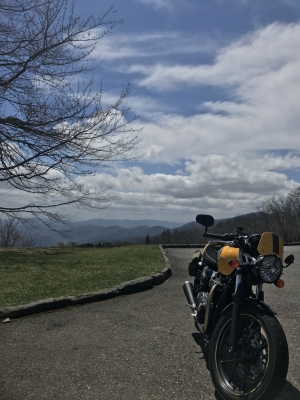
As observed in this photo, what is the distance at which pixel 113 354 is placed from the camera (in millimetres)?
4031

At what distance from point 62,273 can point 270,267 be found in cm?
623

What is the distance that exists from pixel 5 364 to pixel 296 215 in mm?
70259

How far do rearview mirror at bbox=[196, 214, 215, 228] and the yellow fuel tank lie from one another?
61 centimetres

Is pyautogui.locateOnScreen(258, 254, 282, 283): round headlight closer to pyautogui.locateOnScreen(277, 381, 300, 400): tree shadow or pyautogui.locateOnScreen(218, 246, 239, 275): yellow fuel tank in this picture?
pyautogui.locateOnScreen(218, 246, 239, 275): yellow fuel tank

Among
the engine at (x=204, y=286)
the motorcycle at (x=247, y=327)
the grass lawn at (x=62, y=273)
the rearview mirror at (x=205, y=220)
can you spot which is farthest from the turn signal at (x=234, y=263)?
the grass lawn at (x=62, y=273)

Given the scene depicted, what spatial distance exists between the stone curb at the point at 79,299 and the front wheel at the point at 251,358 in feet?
10.4

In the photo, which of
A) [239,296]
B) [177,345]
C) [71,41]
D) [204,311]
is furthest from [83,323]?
[71,41]

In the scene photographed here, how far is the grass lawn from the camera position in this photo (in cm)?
653

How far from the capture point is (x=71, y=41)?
1158cm

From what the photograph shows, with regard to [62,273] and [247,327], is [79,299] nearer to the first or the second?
[62,273]

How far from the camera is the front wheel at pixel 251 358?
108 inches

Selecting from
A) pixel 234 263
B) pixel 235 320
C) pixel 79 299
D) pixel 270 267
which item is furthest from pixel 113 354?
pixel 79 299

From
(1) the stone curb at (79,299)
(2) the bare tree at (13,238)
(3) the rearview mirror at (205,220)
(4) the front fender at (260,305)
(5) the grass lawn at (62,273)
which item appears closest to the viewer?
(4) the front fender at (260,305)

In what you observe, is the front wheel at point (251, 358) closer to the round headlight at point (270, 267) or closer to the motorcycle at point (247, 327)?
the motorcycle at point (247, 327)
